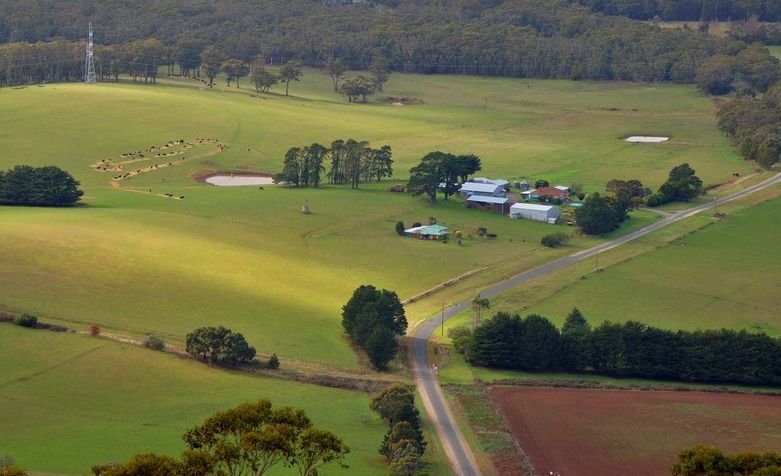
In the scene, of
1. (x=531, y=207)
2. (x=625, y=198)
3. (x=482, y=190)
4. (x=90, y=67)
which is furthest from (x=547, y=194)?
(x=90, y=67)

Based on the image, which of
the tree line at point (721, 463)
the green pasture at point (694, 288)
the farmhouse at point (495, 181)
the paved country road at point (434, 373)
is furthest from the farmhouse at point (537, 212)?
the tree line at point (721, 463)

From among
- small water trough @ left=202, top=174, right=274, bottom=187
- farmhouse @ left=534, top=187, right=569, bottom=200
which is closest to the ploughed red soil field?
farmhouse @ left=534, top=187, right=569, bottom=200

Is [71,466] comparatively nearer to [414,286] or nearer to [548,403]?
[548,403]

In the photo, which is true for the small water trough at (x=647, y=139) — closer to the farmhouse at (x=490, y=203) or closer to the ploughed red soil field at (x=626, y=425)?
the farmhouse at (x=490, y=203)

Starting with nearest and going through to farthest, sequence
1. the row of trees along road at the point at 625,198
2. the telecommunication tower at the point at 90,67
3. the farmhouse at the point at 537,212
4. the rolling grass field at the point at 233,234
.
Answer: the rolling grass field at the point at 233,234, the row of trees along road at the point at 625,198, the farmhouse at the point at 537,212, the telecommunication tower at the point at 90,67

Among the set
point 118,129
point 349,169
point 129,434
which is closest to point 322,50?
point 118,129

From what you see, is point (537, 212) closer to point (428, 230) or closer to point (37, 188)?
point (428, 230)

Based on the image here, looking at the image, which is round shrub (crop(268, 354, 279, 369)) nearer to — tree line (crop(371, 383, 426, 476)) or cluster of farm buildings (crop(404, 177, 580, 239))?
tree line (crop(371, 383, 426, 476))
